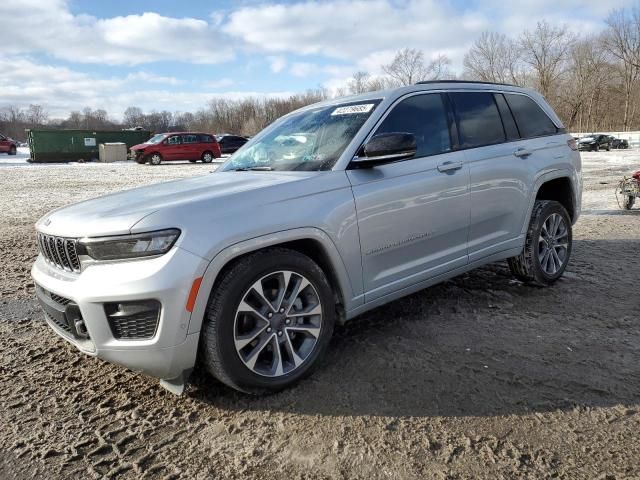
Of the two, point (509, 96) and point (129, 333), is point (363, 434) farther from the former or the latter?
point (509, 96)

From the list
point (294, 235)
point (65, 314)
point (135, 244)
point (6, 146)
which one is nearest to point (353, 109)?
point (294, 235)


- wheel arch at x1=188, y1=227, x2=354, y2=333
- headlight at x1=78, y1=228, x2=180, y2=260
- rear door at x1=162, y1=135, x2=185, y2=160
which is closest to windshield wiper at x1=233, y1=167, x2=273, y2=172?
wheel arch at x1=188, y1=227, x2=354, y2=333

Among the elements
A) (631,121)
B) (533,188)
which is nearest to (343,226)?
(533,188)

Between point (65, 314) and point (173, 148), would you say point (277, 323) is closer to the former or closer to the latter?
point (65, 314)

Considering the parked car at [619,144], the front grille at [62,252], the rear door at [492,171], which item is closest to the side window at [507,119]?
the rear door at [492,171]

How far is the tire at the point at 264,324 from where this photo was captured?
2576 millimetres

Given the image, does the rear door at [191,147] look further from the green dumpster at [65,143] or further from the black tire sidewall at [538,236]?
the black tire sidewall at [538,236]

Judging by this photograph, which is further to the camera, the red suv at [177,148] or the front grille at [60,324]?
the red suv at [177,148]

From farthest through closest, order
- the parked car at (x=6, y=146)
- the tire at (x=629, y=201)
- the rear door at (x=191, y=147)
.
Answer: the parked car at (x=6, y=146) → the rear door at (x=191, y=147) → the tire at (x=629, y=201)

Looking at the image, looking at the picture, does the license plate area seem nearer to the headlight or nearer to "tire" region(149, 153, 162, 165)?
the headlight

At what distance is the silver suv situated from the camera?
2.46m

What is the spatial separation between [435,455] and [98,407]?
1866 millimetres

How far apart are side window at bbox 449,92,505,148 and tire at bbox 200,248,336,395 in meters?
1.84

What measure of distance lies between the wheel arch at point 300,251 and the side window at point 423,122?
1.00 metres
